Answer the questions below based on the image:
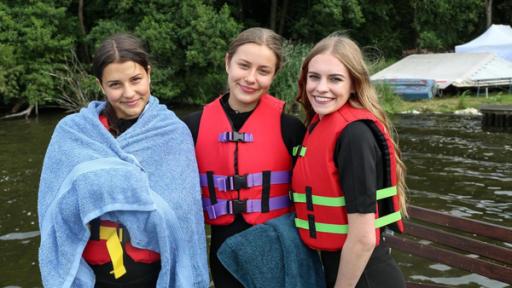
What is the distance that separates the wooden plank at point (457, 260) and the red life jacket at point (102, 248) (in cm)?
188

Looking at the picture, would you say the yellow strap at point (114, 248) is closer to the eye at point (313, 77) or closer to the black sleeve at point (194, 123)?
the black sleeve at point (194, 123)

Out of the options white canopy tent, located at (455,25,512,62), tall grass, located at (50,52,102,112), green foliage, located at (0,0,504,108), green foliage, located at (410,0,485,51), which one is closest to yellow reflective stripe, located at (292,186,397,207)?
green foliage, located at (0,0,504,108)

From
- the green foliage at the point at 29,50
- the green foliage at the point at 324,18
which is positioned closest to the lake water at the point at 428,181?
the green foliage at the point at 29,50

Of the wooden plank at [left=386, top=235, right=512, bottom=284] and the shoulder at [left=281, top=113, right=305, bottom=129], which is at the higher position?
the shoulder at [left=281, top=113, right=305, bottom=129]

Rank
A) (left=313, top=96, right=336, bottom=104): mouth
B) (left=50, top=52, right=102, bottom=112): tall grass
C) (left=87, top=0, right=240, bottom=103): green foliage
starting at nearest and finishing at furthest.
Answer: (left=313, top=96, right=336, bottom=104): mouth → (left=50, top=52, right=102, bottom=112): tall grass → (left=87, top=0, right=240, bottom=103): green foliage

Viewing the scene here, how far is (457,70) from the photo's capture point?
2400cm

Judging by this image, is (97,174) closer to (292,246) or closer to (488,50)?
(292,246)

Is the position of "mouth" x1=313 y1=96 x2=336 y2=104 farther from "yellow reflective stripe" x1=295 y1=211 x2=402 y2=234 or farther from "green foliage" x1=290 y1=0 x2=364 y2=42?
"green foliage" x1=290 y1=0 x2=364 y2=42

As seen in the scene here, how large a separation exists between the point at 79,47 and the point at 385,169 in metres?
25.2

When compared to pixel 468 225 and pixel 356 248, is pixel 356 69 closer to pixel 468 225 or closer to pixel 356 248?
pixel 356 248

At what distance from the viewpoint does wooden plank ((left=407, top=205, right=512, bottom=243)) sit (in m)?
3.25

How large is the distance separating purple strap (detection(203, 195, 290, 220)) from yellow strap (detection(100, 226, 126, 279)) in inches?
20.9

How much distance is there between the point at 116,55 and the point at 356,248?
1.29m

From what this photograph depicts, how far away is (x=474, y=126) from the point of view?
16.5 meters
